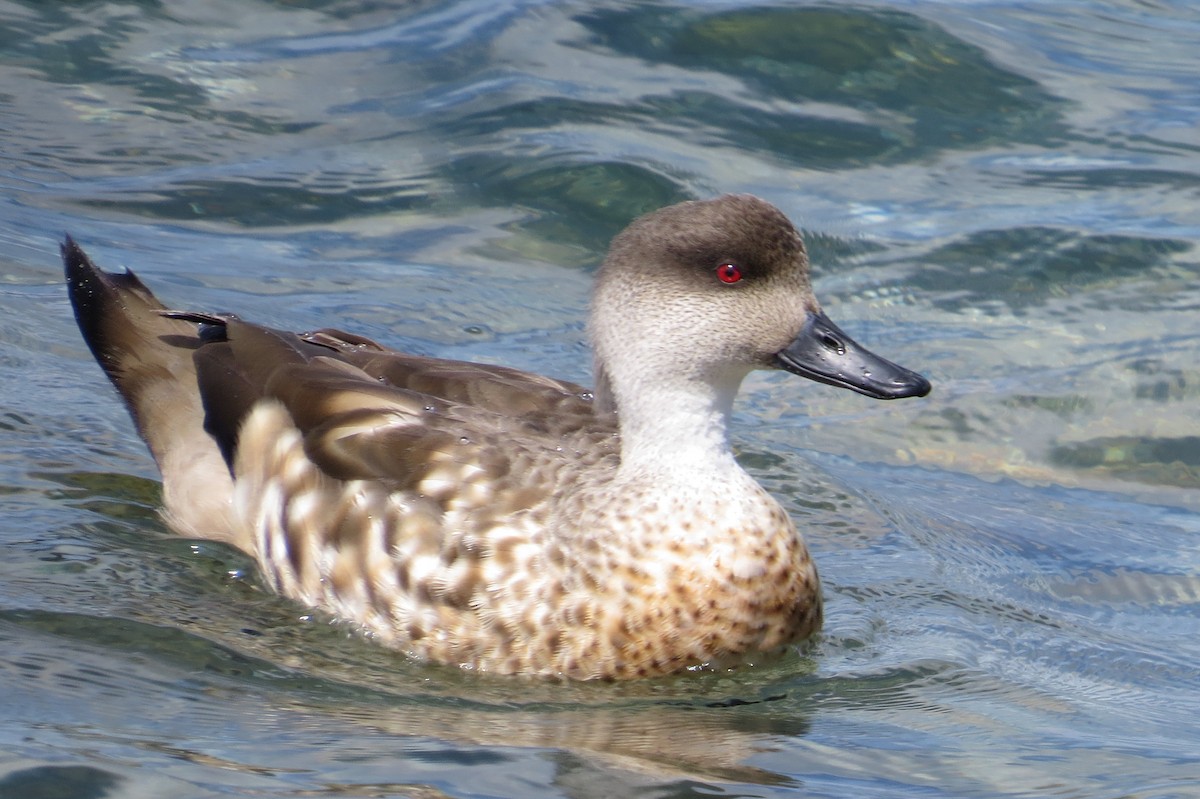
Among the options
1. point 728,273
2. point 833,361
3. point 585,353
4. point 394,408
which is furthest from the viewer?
point 585,353

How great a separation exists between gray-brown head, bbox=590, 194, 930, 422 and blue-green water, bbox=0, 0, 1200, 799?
105cm

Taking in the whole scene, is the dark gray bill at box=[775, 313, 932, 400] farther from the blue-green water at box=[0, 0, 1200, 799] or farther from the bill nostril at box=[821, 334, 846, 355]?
the blue-green water at box=[0, 0, 1200, 799]

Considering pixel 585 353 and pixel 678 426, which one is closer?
pixel 678 426

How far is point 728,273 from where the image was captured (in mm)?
6191

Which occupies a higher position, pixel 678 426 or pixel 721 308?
pixel 721 308

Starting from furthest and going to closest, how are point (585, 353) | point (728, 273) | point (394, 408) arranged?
1. point (585, 353)
2. point (394, 408)
3. point (728, 273)

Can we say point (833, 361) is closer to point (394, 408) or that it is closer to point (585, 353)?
point (394, 408)

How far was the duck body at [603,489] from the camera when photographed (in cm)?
619

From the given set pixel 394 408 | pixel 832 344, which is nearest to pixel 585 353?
pixel 394 408

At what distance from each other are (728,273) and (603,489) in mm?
900

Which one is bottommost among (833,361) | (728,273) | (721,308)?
(833,361)

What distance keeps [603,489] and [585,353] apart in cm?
324

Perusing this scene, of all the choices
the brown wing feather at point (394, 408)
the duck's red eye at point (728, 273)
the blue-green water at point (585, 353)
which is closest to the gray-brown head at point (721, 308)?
the duck's red eye at point (728, 273)

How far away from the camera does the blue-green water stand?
18.3 ft
